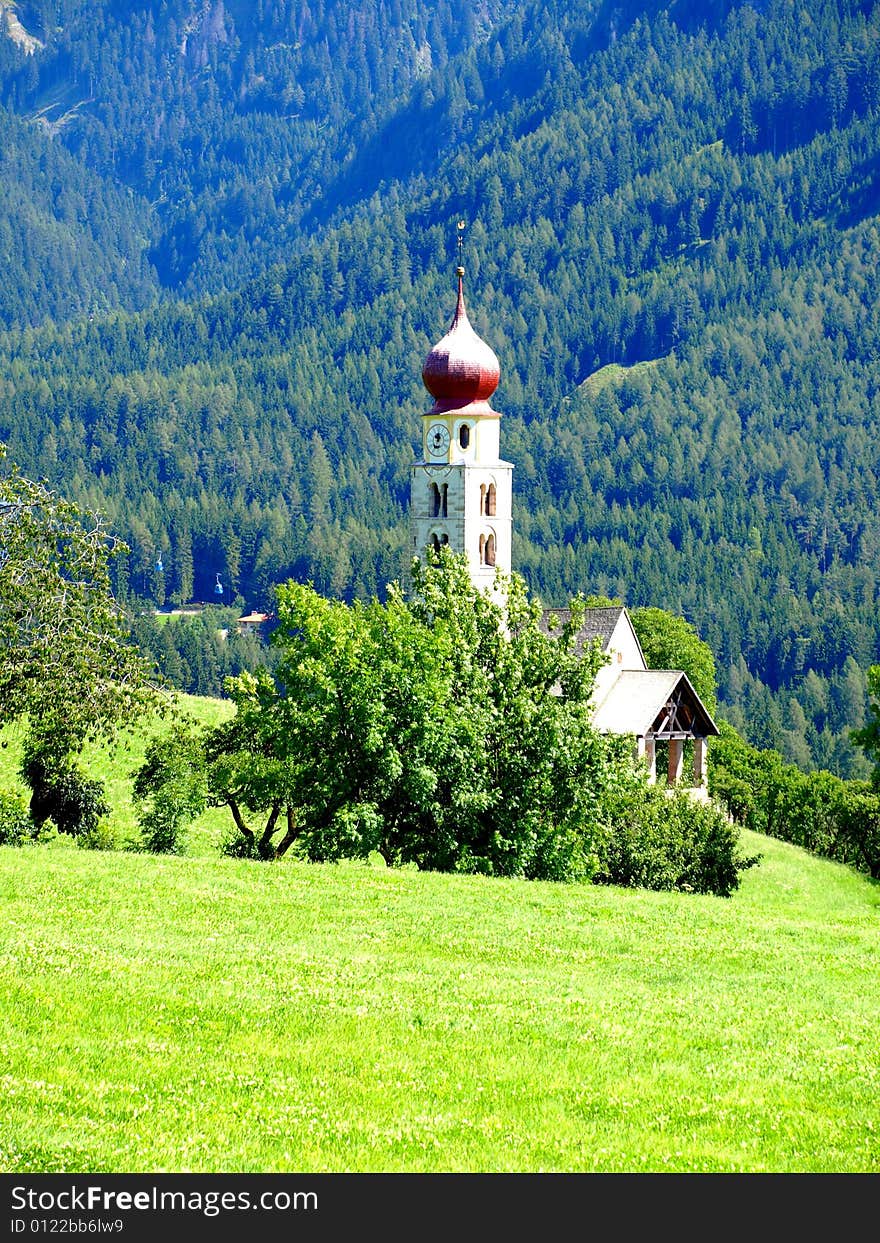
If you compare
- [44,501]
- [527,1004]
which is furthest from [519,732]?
[527,1004]

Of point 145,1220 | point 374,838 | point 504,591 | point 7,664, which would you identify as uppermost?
point 504,591

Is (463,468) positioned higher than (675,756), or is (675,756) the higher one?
(463,468)

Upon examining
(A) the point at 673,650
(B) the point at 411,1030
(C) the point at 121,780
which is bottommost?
(B) the point at 411,1030

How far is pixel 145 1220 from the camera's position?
17.1 metres

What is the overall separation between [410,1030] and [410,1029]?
0.06 meters

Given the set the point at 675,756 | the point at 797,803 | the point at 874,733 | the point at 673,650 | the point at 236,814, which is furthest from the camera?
the point at 673,650

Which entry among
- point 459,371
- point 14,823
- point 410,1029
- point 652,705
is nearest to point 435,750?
point 14,823

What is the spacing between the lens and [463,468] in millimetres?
82312

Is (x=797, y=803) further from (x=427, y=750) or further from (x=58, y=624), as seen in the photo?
(x=58, y=624)

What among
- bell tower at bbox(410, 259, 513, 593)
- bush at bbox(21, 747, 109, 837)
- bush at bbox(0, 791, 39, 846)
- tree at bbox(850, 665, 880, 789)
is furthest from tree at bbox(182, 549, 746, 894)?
bell tower at bbox(410, 259, 513, 593)

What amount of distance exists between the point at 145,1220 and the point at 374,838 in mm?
25267

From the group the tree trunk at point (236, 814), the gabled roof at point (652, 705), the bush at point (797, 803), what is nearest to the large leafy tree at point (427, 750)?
the tree trunk at point (236, 814)

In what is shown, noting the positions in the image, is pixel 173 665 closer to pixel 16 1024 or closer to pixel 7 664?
pixel 7 664

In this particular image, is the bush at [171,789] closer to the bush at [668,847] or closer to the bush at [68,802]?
the bush at [68,802]
